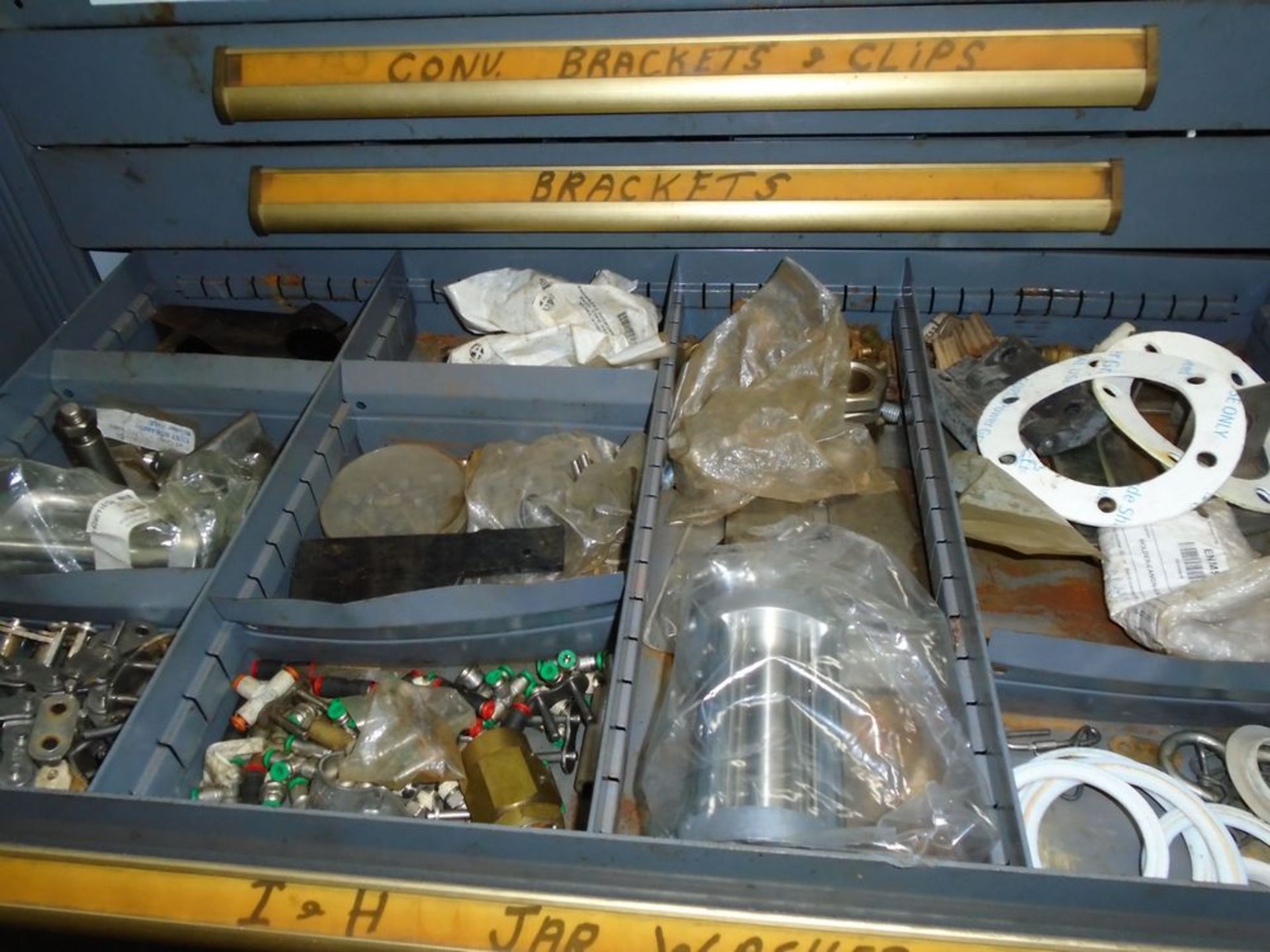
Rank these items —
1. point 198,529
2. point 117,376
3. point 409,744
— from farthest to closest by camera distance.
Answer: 1. point 117,376
2. point 198,529
3. point 409,744

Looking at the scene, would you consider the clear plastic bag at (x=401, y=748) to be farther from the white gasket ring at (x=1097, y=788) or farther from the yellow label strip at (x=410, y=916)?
the white gasket ring at (x=1097, y=788)

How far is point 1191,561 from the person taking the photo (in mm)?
1059

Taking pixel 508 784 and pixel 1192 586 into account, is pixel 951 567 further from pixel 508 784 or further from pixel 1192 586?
pixel 508 784

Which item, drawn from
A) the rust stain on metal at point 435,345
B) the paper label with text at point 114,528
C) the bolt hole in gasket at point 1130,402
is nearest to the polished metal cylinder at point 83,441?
the paper label with text at point 114,528

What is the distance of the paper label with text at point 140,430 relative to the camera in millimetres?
1303

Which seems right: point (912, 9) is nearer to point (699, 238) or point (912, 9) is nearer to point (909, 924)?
point (699, 238)

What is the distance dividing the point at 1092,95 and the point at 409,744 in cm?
113

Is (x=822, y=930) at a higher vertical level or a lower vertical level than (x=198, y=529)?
lower

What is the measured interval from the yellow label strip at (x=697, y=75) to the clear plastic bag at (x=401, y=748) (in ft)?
2.56

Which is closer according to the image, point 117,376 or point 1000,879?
point 1000,879

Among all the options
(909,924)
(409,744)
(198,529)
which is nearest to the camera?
(909,924)

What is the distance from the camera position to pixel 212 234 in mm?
1398

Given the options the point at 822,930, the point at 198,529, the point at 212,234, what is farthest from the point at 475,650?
the point at 212,234

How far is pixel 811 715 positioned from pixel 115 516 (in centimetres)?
89
